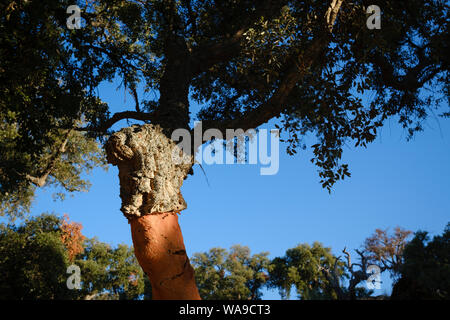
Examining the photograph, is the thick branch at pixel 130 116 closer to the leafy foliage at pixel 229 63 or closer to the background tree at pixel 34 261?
the leafy foliage at pixel 229 63

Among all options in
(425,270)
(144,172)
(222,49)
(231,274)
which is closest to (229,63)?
(222,49)

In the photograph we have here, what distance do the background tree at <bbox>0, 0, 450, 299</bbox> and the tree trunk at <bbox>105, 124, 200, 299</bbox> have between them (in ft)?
0.07

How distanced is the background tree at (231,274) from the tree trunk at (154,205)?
32.9 metres

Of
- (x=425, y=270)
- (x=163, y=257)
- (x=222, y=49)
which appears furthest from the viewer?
(x=425, y=270)

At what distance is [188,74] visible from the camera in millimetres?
9922

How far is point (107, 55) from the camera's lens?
1307 cm

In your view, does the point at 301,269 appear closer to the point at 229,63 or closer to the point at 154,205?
the point at 229,63

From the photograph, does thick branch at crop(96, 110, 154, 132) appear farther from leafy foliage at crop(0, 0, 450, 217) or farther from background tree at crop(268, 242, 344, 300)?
background tree at crop(268, 242, 344, 300)

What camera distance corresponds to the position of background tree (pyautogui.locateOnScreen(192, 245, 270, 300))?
126 ft

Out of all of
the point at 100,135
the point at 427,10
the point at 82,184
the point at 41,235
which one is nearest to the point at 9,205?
the point at 41,235

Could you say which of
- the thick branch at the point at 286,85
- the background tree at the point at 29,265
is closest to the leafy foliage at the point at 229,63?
the thick branch at the point at 286,85

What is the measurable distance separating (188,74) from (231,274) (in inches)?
1293

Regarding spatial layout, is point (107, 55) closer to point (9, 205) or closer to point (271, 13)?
point (271, 13)

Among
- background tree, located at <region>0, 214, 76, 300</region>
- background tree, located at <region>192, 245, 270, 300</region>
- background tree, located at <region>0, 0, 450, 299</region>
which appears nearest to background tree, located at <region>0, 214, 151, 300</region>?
background tree, located at <region>0, 214, 76, 300</region>
